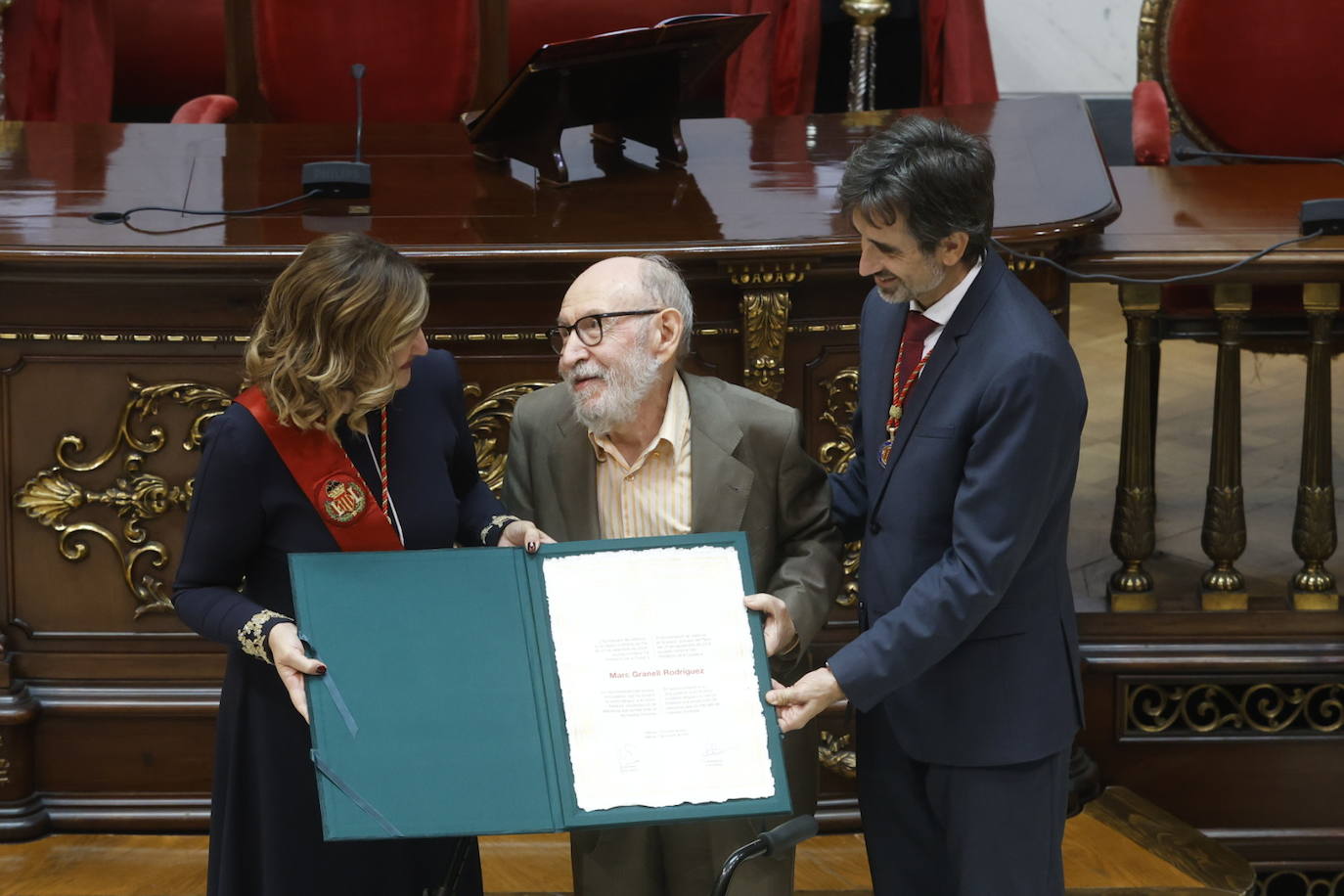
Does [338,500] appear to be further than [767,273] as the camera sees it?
No

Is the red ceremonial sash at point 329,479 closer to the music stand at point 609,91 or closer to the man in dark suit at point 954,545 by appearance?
the man in dark suit at point 954,545

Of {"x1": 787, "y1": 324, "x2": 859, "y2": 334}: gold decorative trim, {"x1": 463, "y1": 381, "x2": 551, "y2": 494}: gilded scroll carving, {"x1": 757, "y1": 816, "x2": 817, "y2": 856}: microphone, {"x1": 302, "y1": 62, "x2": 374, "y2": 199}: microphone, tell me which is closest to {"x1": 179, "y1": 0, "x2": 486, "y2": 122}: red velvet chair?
{"x1": 302, "y1": 62, "x2": 374, "y2": 199}: microphone

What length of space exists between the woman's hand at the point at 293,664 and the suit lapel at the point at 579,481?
1.38 feet

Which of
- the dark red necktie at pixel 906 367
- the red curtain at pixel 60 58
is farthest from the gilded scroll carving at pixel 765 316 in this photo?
the red curtain at pixel 60 58

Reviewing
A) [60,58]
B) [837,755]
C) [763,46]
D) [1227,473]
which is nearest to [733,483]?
[837,755]

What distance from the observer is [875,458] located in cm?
238

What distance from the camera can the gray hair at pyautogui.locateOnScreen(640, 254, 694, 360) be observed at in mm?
2275

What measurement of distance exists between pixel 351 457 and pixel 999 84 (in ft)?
15.4

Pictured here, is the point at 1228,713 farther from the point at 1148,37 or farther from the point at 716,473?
the point at 1148,37

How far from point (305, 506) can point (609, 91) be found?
151 centimetres

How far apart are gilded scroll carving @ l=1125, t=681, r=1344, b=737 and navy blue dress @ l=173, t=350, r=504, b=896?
1.59 meters

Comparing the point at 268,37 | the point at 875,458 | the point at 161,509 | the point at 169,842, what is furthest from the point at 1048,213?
the point at 268,37

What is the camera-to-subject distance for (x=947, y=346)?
2256 millimetres

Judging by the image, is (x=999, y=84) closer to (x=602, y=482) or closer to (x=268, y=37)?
(x=268, y=37)
